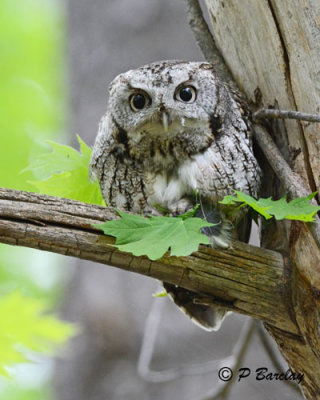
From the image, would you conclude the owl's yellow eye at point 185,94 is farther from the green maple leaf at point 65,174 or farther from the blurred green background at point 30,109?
the blurred green background at point 30,109

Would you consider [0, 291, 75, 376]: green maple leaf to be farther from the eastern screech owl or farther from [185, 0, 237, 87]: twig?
[185, 0, 237, 87]: twig

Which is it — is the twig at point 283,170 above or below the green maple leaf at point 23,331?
above

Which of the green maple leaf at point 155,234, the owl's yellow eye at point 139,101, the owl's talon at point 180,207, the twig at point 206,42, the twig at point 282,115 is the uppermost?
the twig at point 206,42

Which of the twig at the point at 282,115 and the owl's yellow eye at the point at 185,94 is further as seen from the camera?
the owl's yellow eye at the point at 185,94

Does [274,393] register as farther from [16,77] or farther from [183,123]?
[16,77]

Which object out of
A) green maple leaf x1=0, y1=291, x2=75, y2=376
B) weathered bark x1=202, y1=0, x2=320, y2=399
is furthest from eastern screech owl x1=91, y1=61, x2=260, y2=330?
green maple leaf x1=0, y1=291, x2=75, y2=376

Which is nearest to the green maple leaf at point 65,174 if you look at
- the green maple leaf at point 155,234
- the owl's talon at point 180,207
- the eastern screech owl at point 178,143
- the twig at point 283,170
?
the eastern screech owl at point 178,143

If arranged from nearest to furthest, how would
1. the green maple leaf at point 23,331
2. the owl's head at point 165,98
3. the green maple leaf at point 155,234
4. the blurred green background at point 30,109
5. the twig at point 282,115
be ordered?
the green maple leaf at point 155,234 → the twig at point 282,115 → the owl's head at point 165,98 → the green maple leaf at point 23,331 → the blurred green background at point 30,109
